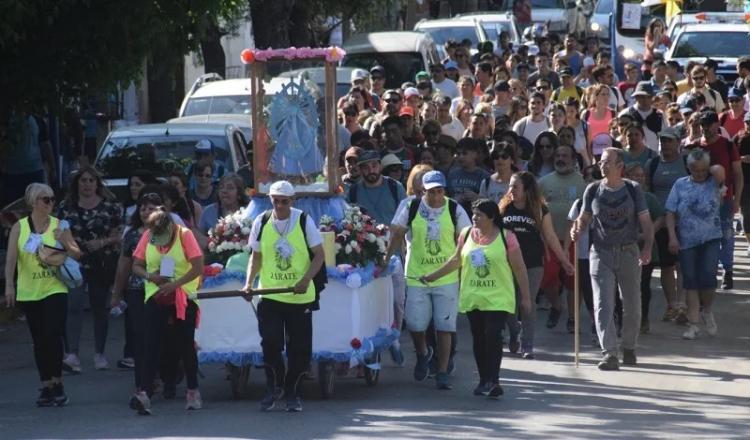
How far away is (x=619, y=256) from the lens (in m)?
14.1

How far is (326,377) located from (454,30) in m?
26.2

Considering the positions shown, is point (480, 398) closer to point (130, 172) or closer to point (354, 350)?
point (354, 350)

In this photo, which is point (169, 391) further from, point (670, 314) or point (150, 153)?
point (150, 153)

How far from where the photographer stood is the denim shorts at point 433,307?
43.4 feet

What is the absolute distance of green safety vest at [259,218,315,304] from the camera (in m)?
12.1

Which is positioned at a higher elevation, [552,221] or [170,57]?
[170,57]

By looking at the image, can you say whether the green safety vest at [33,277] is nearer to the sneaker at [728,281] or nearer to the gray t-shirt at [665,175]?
the gray t-shirt at [665,175]

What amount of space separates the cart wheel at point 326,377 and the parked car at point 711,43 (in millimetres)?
18591

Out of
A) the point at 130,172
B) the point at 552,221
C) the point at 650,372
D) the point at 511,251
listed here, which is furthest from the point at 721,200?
the point at 130,172

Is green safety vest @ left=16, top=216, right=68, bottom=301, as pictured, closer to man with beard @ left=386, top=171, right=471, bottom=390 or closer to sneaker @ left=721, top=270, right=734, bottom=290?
man with beard @ left=386, top=171, right=471, bottom=390

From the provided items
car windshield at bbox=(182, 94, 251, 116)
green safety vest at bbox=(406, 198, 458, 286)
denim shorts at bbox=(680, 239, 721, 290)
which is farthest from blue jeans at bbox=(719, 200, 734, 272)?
car windshield at bbox=(182, 94, 251, 116)

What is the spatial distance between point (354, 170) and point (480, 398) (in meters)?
3.59

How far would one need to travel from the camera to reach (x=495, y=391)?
12.6 metres

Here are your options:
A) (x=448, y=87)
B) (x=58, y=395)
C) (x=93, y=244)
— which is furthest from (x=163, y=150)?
(x=448, y=87)
